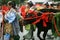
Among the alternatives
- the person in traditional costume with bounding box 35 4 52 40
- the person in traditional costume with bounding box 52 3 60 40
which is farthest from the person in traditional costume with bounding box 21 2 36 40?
the person in traditional costume with bounding box 52 3 60 40

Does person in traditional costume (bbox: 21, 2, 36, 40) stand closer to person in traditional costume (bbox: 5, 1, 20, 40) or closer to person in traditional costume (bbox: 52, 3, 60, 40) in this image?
person in traditional costume (bbox: 5, 1, 20, 40)

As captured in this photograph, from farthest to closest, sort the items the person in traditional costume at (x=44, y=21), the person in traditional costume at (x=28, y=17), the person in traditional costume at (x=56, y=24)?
1. the person in traditional costume at (x=28, y=17)
2. the person in traditional costume at (x=44, y=21)
3. the person in traditional costume at (x=56, y=24)

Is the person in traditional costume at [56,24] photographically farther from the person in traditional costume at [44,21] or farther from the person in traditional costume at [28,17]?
the person in traditional costume at [28,17]

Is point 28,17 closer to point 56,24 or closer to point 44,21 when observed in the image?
point 44,21

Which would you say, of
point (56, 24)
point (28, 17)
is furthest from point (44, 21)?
point (28, 17)

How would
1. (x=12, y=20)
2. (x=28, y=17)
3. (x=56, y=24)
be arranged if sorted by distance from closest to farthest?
1. (x=56, y=24)
2. (x=12, y=20)
3. (x=28, y=17)

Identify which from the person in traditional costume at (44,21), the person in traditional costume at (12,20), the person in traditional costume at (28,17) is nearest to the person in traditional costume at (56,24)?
the person in traditional costume at (44,21)

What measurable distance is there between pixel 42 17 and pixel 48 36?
1.15m

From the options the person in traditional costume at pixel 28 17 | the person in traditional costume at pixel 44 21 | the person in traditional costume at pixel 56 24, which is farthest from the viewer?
the person in traditional costume at pixel 28 17

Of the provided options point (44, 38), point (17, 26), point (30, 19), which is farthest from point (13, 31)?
point (44, 38)

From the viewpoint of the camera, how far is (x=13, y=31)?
20.2ft

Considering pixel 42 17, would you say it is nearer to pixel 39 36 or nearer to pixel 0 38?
pixel 39 36

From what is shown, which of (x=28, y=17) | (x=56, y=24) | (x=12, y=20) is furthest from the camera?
(x=28, y=17)

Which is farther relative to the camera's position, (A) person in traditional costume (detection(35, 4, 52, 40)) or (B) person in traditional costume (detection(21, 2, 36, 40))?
(B) person in traditional costume (detection(21, 2, 36, 40))
